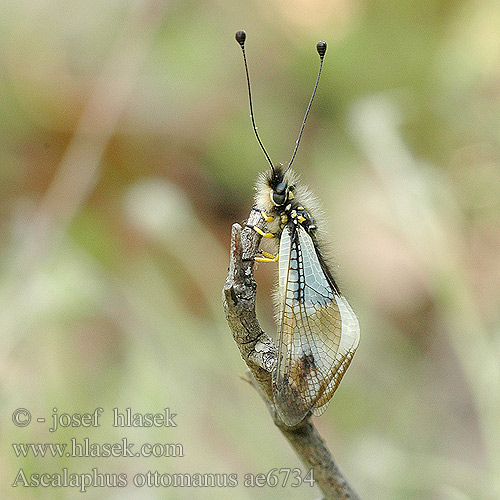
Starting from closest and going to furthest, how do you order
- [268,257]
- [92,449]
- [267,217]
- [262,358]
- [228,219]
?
[262,358] < [267,217] < [268,257] < [92,449] < [228,219]

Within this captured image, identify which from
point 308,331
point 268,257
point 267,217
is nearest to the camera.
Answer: point 308,331

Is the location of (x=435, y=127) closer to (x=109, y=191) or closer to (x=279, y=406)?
(x=109, y=191)

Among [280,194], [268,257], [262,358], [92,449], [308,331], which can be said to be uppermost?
[280,194]

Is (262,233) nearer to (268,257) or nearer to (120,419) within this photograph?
(268,257)

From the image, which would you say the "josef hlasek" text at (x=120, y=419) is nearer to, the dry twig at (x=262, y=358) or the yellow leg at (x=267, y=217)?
the yellow leg at (x=267, y=217)

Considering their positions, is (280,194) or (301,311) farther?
(280,194)

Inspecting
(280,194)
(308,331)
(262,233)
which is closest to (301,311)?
(308,331)
